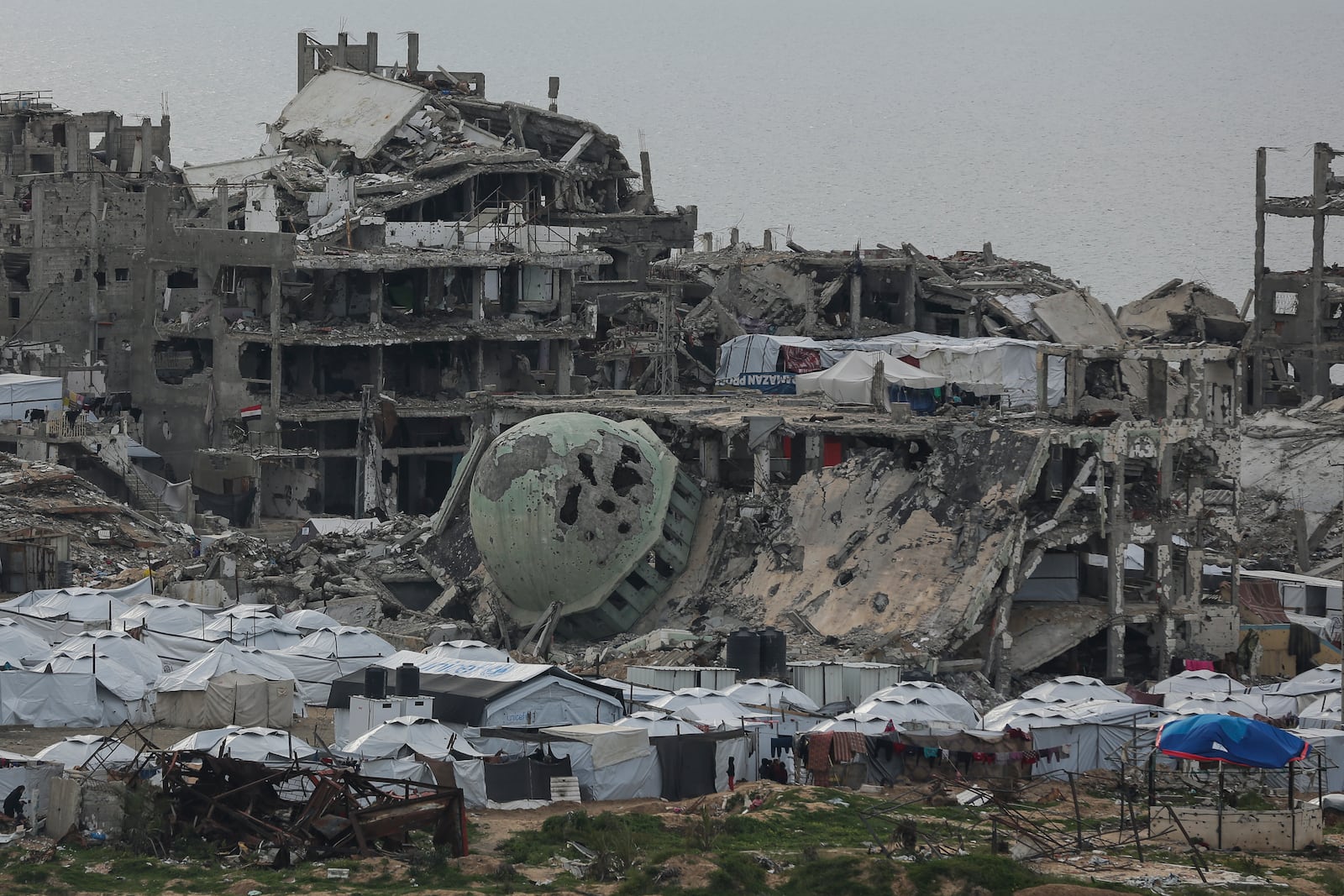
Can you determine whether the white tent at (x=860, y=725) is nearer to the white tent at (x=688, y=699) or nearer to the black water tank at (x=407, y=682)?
the white tent at (x=688, y=699)

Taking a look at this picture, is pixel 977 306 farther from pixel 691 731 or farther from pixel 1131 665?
pixel 691 731

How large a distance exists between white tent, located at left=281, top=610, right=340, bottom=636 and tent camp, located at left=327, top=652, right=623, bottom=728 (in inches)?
275

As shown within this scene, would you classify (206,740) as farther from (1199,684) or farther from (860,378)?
(860,378)

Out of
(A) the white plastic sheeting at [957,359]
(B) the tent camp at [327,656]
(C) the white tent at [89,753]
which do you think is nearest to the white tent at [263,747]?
(C) the white tent at [89,753]

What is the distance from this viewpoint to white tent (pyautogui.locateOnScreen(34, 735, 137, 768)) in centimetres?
3709

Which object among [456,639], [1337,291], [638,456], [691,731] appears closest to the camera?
[691,731]

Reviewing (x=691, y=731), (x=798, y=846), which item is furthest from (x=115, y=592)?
(x=798, y=846)

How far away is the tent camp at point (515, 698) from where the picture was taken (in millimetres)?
41938

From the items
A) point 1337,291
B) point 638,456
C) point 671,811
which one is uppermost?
point 1337,291

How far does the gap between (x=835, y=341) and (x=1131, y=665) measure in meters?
24.5

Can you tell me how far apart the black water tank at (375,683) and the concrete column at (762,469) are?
45.0 feet

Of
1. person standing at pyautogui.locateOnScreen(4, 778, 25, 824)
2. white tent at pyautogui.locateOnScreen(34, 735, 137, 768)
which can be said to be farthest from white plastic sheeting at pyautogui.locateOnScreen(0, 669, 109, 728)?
person standing at pyautogui.locateOnScreen(4, 778, 25, 824)

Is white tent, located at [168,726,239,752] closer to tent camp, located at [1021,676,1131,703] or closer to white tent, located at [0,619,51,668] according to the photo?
white tent, located at [0,619,51,668]

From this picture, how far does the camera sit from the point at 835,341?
75.3 meters
